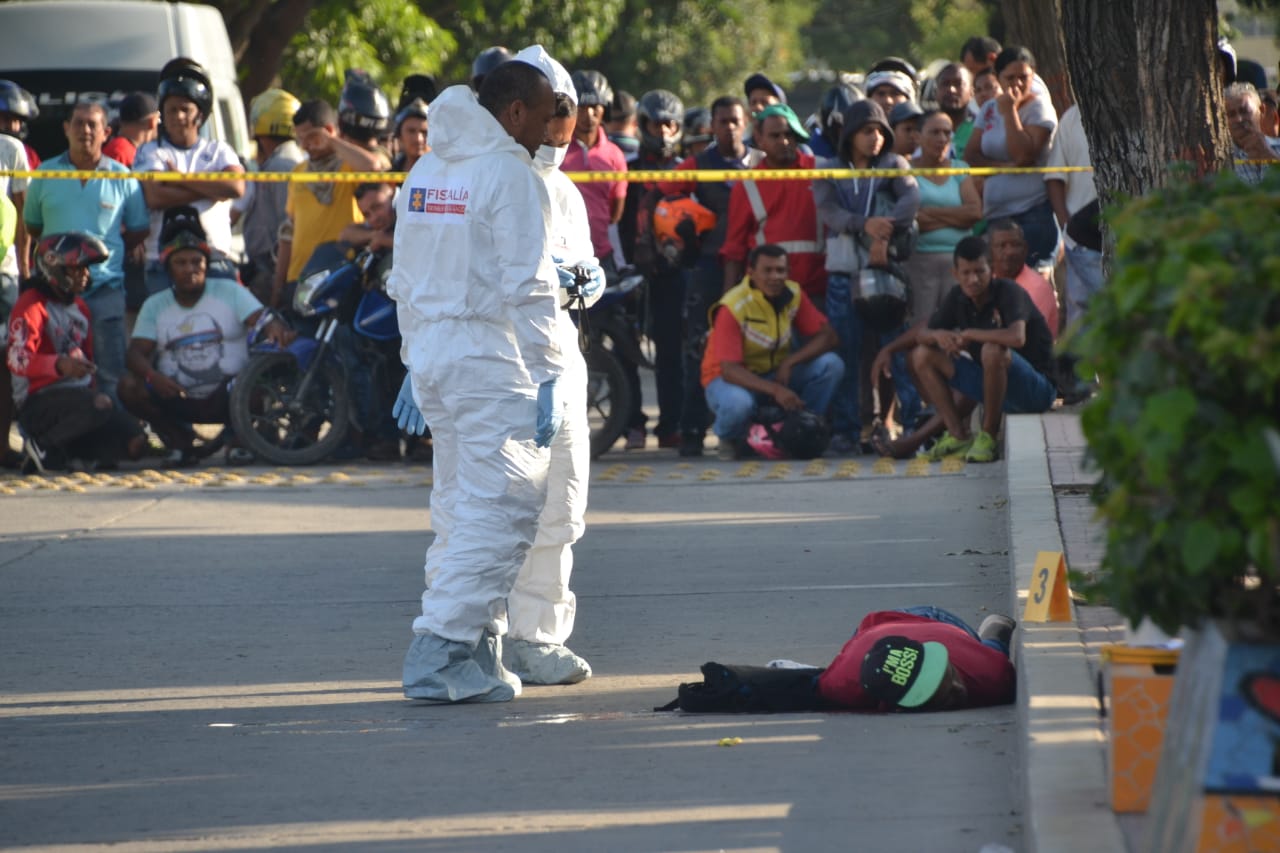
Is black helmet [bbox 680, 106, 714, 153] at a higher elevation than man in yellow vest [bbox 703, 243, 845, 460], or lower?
higher

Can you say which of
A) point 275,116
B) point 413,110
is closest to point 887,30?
point 275,116

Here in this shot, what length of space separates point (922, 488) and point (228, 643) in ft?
14.0

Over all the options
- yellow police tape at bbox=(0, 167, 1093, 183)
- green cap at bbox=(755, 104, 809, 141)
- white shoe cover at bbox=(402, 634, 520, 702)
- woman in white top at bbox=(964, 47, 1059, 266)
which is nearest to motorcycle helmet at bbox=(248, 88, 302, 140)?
yellow police tape at bbox=(0, 167, 1093, 183)

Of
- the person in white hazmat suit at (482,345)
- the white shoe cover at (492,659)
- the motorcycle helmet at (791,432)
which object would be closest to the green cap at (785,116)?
the motorcycle helmet at (791,432)

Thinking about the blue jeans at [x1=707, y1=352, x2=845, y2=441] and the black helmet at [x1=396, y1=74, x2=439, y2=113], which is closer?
the blue jeans at [x1=707, y1=352, x2=845, y2=441]

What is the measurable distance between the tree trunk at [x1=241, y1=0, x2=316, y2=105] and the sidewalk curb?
57.3 ft

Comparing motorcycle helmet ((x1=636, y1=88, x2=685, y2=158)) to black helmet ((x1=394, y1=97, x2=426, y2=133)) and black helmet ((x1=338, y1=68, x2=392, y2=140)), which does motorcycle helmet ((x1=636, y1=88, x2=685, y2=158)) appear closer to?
black helmet ((x1=394, y1=97, x2=426, y2=133))

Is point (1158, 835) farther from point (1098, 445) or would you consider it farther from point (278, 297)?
point (278, 297)

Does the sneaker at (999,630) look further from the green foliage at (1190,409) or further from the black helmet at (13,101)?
the black helmet at (13,101)

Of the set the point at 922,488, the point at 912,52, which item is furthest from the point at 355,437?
the point at 912,52

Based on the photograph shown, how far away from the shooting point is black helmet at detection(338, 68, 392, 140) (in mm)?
12328

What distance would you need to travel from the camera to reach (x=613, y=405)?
11.6 meters

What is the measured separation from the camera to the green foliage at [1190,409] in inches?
124

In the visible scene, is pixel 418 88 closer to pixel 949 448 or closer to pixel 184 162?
pixel 184 162
